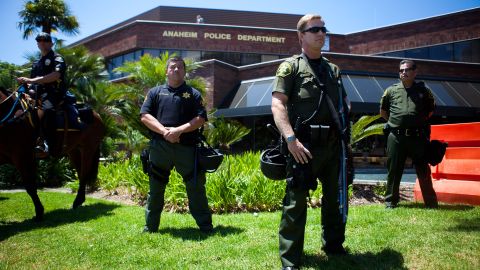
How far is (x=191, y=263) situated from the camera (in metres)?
3.39

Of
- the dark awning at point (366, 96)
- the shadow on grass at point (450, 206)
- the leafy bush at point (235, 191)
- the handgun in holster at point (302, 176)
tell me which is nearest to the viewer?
the handgun in holster at point (302, 176)

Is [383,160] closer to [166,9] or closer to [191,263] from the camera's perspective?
[191,263]

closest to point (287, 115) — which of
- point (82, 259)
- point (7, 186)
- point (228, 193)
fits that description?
point (82, 259)

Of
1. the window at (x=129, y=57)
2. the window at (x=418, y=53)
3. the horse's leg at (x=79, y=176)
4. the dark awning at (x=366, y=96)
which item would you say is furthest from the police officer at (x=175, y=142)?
the window at (x=418, y=53)

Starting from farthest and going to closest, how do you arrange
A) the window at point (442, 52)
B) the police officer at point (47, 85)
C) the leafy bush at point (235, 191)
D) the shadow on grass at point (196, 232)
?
1. the window at point (442, 52)
2. the leafy bush at point (235, 191)
3. the police officer at point (47, 85)
4. the shadow on grass at point (196, 232)

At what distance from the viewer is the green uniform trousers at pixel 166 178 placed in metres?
4.39

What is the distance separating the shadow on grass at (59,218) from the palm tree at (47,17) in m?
18.4

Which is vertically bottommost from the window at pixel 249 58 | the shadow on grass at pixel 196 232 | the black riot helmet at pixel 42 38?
the shadow on grass at pixel 196 232

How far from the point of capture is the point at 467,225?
4.28 meters

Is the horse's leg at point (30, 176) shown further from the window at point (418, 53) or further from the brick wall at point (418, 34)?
the window at point (418, 53)

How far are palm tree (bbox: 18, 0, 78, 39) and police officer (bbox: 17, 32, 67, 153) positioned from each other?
17995mm

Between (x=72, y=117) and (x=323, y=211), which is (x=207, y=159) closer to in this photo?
(x=323, y=211)

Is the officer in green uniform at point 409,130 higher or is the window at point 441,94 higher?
the window at point 441,94

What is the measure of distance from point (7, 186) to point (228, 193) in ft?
25.5
